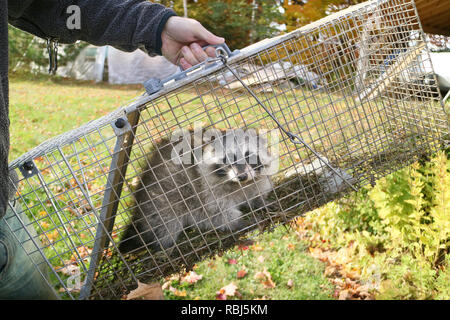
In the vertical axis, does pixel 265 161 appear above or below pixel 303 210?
above

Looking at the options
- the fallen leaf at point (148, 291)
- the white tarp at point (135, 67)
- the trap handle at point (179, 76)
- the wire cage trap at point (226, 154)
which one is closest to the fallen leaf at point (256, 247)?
the wire cage trap at point (226, 154)

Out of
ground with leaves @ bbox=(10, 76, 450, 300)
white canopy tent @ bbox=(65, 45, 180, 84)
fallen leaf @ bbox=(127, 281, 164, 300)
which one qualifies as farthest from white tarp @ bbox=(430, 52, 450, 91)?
white canopy tent @ bbox=(65, 45, 180, 84)

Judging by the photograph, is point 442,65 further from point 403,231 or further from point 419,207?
point 403,231

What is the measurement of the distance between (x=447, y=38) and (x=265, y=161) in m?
2.20

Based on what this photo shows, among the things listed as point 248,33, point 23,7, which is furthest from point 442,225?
point 248,33

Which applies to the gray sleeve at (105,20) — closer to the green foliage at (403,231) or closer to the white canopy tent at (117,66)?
the green foliage at (403,231)

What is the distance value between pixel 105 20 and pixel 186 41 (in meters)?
0.40

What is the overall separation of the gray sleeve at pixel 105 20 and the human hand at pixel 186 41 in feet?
0.23

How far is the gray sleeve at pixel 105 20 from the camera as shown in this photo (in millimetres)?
1864

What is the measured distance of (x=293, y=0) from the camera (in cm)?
738

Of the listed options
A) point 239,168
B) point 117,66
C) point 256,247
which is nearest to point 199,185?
point 239,168

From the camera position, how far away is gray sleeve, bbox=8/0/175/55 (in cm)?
186

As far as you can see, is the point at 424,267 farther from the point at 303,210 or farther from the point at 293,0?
the point at 293,0

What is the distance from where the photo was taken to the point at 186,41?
203 cm
